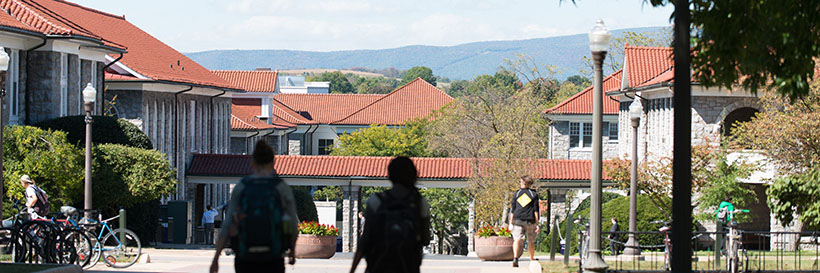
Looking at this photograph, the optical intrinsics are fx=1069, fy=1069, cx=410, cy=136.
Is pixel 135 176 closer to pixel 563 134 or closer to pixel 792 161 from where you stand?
pixel 792 161

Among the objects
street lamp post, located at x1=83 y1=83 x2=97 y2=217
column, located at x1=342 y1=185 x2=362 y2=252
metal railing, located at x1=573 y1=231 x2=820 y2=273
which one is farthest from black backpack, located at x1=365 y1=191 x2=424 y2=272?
column, located at x1=342 y1=185 x2=362 y2=252

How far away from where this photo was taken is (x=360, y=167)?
39312 mm

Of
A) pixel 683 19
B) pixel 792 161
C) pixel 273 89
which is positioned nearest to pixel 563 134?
pixel 273 89

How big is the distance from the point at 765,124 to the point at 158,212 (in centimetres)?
1918

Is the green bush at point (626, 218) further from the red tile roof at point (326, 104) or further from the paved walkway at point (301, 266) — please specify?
the red tile roof at point (326, 104)

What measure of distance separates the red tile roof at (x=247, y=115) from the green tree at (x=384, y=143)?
9.42 meters

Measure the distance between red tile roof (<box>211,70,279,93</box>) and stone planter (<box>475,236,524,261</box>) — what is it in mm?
44534

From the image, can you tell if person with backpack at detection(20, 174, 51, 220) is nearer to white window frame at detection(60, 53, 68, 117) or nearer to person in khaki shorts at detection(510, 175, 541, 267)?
person in khaki shorts at detection(510, 175, 541, 267)

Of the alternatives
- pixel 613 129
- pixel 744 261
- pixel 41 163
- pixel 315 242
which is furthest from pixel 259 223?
pixel 613 129

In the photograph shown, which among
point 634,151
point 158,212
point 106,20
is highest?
point 106,20

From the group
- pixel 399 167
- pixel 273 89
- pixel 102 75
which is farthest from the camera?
pixel 273 89

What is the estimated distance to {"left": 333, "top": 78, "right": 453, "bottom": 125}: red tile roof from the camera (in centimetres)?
8856

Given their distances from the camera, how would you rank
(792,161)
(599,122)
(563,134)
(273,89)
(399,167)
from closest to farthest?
(399,167) → (599,122) → (792,161) → (563,134) → (273,89)

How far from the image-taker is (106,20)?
44031 mm
